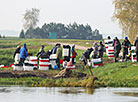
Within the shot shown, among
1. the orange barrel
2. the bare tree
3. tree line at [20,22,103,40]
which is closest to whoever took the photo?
the orange barrel

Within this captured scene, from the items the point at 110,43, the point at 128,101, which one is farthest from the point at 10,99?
the point at 110,43

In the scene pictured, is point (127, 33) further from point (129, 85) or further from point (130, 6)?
point (129, 85)

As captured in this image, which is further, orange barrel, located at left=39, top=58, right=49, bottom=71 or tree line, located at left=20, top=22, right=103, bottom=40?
tree line, located at left=20, top=22, right=103, bottom=40

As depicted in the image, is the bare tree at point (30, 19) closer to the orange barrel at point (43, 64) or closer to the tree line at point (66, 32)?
the tree line at point (66, 32)

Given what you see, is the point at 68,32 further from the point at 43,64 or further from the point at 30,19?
the point at 43,64

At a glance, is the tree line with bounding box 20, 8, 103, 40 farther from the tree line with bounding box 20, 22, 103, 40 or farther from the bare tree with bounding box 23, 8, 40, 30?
the bare tree with bounding box 23, 8, 40, 30

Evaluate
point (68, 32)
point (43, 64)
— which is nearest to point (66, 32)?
point (68, 32)

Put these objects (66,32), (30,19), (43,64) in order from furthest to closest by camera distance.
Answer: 1. (30,19)
2. (66,32)
3. (43,64)

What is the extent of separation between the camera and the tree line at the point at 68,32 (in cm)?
12569

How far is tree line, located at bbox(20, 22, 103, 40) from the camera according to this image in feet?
412

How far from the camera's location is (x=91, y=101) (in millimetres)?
16062

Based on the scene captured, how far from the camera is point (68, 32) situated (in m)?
126

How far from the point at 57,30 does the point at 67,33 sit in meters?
3.24

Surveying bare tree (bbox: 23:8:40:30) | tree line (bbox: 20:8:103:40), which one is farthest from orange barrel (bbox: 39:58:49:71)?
bare tree (bbox: 23:8:40:30)
